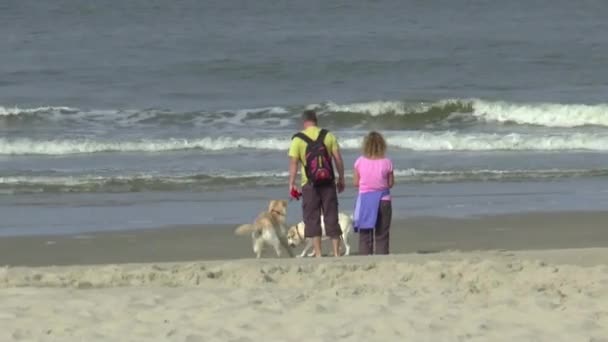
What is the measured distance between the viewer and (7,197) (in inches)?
616

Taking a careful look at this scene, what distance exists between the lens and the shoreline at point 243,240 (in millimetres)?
11602

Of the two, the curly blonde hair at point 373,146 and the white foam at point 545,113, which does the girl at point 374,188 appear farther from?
the white foam at point 545,113

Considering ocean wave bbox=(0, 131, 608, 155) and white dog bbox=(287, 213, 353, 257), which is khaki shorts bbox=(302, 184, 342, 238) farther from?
ocean wave bbox=(0, 131, 608, 155)

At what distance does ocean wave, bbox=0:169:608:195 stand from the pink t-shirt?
5.82m

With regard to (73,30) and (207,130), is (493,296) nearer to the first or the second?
(207,130)

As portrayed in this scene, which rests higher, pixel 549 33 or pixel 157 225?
pixel 549 33

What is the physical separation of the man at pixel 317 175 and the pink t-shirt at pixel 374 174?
169 mm

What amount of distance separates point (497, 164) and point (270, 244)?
25.6 feet

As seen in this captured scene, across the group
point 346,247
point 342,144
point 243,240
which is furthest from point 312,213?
Answer: point 342,144

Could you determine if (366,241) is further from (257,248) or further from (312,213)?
(257,248)

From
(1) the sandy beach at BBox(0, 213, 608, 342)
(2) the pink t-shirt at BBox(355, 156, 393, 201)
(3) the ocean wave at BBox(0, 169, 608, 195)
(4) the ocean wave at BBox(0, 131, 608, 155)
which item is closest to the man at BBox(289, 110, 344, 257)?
(2) the pink t-shirt at BBox(355, 156, 393, 201)

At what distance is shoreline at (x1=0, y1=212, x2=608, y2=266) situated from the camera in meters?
11.6

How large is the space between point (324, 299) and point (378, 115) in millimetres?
17629

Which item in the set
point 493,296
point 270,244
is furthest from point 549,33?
point 493,296
